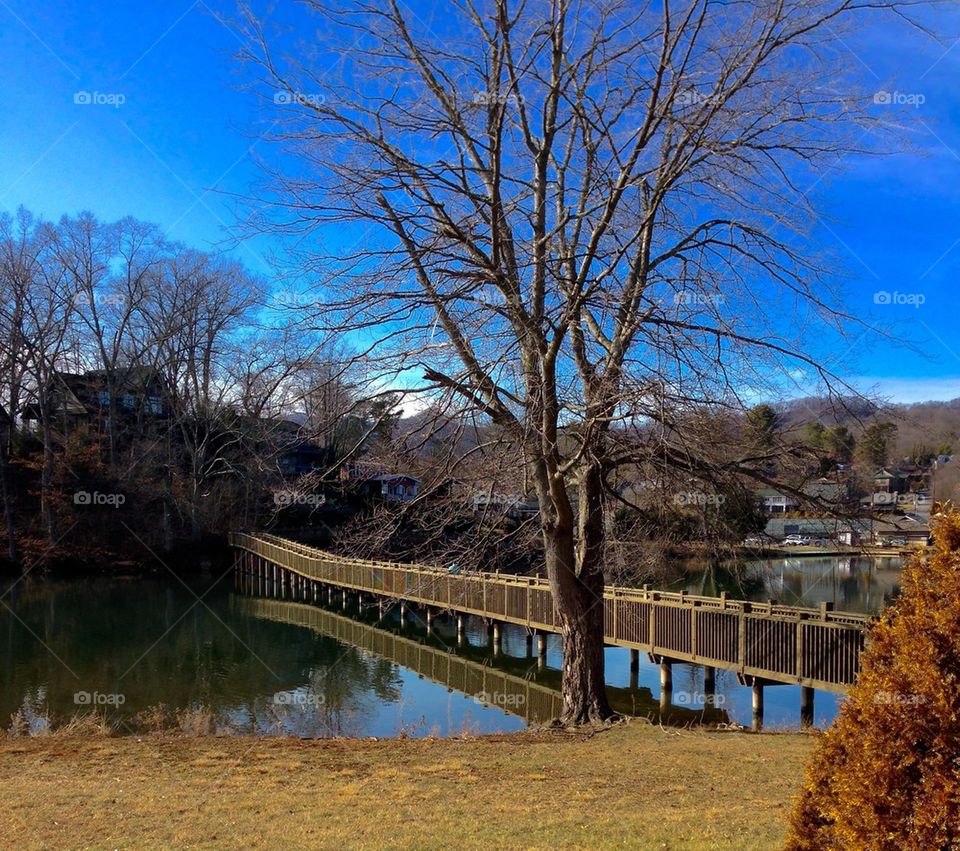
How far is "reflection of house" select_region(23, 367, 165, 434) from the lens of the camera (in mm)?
44156

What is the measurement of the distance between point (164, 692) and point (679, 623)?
10.7m

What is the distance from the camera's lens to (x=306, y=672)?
755 inches

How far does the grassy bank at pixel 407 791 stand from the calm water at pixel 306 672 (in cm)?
302

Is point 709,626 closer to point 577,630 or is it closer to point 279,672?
point 577,630

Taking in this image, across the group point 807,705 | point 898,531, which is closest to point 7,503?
point 807,705

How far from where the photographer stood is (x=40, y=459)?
40562 millimetres

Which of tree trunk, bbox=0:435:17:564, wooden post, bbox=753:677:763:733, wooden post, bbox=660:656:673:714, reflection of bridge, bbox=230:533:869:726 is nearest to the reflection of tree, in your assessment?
reflection of bridge, bbox=230:533:869:726

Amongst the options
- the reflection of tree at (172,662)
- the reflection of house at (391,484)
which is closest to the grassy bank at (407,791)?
the reflection of house at (391,484)

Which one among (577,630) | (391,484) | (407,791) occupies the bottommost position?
(407,791)

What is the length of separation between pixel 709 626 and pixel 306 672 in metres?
9.83

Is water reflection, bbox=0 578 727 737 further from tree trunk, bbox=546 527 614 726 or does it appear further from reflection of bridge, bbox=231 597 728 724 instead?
tree trunk, bbox=546 527 614 726

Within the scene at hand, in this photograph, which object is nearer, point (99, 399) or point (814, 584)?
point (814, 584)

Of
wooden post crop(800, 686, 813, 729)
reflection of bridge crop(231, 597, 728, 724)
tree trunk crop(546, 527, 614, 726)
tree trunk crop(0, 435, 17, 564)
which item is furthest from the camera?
tree trunk crop(0, 435, 17, 564)

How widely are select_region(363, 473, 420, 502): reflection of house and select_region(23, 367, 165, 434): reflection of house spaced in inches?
715
